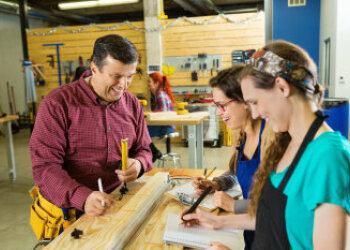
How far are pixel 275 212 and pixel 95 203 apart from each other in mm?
802

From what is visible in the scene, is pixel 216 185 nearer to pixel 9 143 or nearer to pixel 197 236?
pixel 197 236

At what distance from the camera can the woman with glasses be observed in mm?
1579

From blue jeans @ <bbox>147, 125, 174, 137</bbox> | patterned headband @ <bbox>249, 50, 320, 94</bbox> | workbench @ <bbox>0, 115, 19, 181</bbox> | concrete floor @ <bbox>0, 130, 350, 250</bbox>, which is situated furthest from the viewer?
workbench @ <bbox>0, 115, 19, 181</bbox>

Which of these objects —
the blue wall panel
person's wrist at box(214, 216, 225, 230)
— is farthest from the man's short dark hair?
the blue wall panel

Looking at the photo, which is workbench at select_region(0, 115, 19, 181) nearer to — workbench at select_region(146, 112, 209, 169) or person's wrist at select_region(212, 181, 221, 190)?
workbench at select_region(146, 112, 209, 169)

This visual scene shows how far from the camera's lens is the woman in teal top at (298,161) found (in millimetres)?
791

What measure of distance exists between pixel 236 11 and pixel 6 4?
23.0 feet

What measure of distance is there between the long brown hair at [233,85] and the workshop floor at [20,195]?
2534mm

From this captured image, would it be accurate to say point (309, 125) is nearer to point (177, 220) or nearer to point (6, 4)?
point (177, 220)

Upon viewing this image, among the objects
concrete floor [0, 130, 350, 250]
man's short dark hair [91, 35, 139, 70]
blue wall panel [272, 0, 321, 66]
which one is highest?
blue wall panel [272, 0, 321, 66]

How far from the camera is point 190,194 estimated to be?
63.9 inches

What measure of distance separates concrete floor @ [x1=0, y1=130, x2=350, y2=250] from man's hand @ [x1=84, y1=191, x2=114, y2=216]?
217 centimetres

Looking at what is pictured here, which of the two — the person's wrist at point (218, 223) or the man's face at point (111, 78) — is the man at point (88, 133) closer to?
the man's face at point (111, 78)

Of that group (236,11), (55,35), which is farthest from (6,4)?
(236,11)
